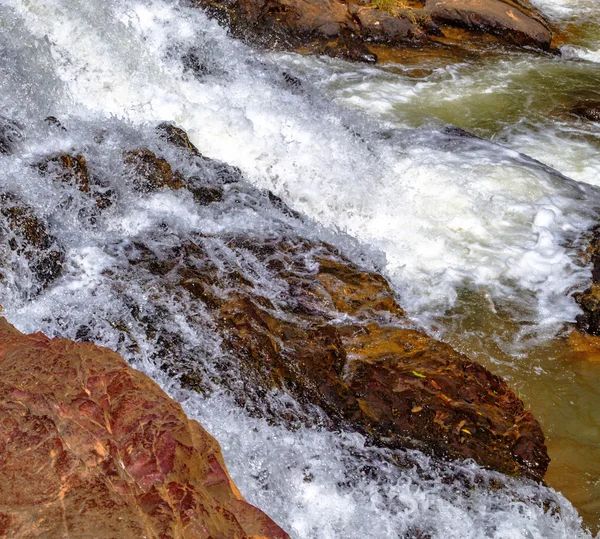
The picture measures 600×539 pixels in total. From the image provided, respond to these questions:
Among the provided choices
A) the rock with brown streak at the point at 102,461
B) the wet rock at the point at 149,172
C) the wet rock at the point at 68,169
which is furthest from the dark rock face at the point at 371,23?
the rock with brown streak at the point at 102,461

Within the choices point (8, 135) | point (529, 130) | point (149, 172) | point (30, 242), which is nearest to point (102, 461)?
point (30, 242)

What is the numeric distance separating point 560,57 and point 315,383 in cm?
709

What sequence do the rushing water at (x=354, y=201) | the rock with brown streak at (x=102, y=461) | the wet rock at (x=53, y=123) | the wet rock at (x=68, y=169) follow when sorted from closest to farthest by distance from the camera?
the rock with brown streak at (x=102, y=461)
the rushing water at (x=354, y=201)
the wet rock at (x=68, y=169)
the wet rock at (x=53, y=123)

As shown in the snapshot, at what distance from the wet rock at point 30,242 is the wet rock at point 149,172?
0.87 m

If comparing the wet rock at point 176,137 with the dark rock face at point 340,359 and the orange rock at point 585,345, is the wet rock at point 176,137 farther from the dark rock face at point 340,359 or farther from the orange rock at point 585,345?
the orange rock at point 585,345

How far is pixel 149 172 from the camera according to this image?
4.80 metres

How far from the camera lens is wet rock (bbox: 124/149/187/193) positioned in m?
4.76

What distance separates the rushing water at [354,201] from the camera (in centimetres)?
316

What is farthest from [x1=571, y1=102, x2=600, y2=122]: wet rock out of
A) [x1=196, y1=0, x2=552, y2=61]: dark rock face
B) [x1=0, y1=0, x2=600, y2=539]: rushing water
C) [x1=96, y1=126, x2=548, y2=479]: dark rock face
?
[x1=96, y1=126, x2=548, y2=479]: dark rock face

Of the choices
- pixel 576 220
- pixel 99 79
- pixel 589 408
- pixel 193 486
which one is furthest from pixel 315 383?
pixel 99 79

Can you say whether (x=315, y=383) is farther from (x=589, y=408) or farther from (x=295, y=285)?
(x=589, y=408)

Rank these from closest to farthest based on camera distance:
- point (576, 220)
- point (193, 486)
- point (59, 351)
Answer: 1. point (193, 486)
2. point (59, 351)
3. point (576, 220)

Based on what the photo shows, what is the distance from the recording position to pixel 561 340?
438cm

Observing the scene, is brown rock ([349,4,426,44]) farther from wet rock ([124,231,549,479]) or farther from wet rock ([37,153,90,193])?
wet rock ([124,231,549,479])
